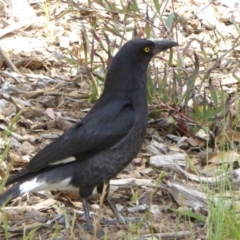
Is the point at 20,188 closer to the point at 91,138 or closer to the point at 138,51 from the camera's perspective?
the point at 91,138

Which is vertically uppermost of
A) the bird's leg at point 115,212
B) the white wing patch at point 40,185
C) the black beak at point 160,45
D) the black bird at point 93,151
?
the black beak at point 160,45

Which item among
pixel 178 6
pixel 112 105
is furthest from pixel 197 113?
pixel 178 6

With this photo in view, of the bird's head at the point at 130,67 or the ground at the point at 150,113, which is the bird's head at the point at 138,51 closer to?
the bird's head at the point at 130,67

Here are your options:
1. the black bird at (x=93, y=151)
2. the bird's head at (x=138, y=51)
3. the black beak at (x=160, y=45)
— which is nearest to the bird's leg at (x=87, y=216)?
the black bird at (x=93, y=151)

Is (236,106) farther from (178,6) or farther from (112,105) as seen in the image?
(178,6)

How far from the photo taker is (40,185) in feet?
12.6

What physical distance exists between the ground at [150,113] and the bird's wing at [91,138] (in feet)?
0.94

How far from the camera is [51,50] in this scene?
19.0 feet

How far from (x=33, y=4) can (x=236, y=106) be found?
255 cm

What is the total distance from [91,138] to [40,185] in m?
0.37

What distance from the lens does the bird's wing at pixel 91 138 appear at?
12.7 feet

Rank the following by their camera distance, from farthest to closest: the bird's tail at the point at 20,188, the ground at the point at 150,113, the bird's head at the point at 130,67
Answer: the bird's head at the point at 130,67 → the ground at the point at 150,113 → the bird's tail at the point at 20,188

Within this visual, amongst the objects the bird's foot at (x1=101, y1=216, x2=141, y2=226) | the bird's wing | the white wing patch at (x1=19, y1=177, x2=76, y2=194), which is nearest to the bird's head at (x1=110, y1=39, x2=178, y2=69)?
the bird's wing

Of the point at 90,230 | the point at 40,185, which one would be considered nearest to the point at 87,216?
the point at 90,230
